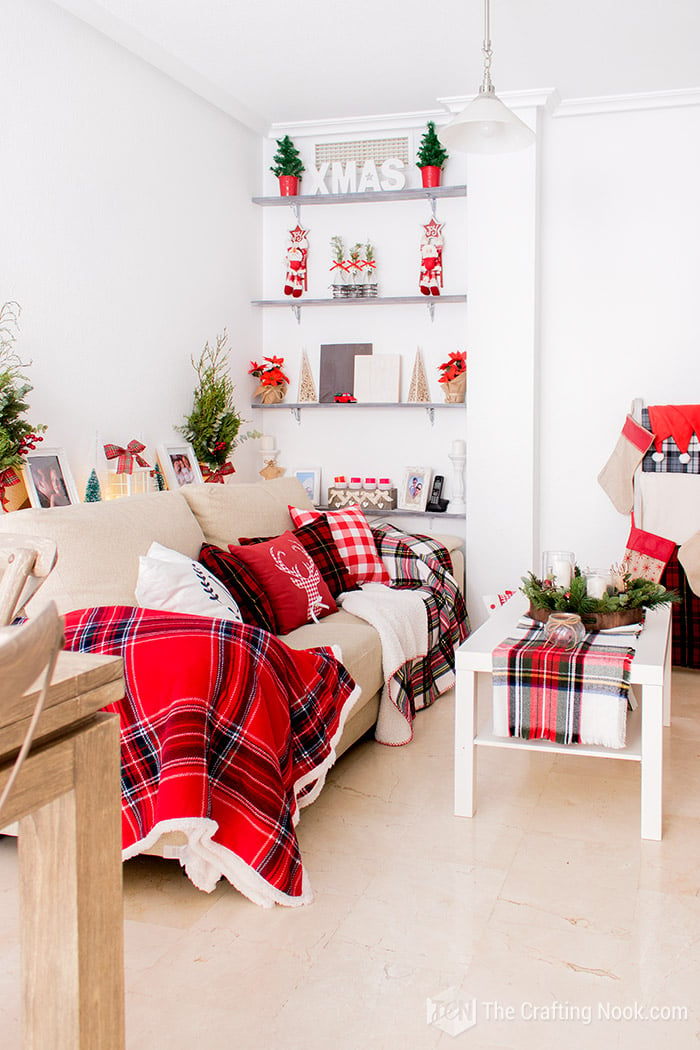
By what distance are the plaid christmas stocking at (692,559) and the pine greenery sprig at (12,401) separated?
2.66m

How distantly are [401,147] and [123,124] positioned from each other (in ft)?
5.34

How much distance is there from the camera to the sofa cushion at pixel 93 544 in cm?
260

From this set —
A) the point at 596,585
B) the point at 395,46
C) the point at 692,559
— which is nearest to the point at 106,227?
the point at 395,46

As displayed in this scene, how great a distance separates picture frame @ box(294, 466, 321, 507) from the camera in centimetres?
510

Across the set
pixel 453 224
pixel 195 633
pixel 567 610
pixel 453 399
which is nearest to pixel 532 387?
pixel 453 399

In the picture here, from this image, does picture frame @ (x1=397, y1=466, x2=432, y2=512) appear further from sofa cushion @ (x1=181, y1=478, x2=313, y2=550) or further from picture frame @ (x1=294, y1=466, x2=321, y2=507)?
sofa cushion @ (x1=181, y1=478, x2=313, y2=550)

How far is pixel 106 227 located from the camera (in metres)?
3.68


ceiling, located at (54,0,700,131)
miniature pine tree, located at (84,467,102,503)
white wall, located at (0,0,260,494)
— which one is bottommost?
miniature pine tree, located at (84,467,102,503)

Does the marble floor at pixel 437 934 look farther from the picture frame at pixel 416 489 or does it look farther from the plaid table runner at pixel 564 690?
the picture frame at pixel 416 489

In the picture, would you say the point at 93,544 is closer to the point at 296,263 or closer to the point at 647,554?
the point at 647,554

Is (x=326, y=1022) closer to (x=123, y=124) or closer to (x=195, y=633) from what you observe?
(x=195, y=633)

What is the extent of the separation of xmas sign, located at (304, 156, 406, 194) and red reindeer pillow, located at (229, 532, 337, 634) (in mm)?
2257

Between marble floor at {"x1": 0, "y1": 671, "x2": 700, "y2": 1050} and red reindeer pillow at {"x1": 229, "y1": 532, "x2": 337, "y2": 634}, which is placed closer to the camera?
marble floor at {"x1": 0, "y1": 671, "x2": 700, "y2": 1050}

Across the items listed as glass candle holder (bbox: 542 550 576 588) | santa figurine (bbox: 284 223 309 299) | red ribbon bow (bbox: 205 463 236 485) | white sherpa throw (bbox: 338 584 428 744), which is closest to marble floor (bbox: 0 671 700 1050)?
white sherpa throw (bbox: 338 584 428 744)
